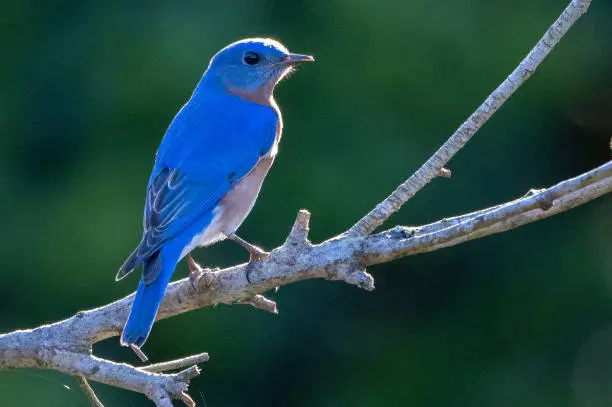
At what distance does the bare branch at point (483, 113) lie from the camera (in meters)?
3.06

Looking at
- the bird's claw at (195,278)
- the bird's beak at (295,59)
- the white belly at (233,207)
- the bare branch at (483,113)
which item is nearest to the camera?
the bare branch at (483,113)

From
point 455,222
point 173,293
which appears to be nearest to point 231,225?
point 173,293

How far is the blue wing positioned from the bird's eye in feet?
0.57

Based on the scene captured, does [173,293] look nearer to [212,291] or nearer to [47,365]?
[212,291]

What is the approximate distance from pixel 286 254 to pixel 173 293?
1.97ft

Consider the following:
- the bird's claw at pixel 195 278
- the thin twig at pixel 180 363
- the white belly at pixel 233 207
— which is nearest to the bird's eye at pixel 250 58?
the white belly at pixel 233 207

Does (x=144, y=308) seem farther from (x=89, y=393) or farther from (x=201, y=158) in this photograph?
(x=201, y=158)

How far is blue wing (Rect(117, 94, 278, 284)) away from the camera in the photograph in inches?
163

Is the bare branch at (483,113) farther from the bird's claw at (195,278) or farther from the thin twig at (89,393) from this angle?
the thin twig at (89,393)

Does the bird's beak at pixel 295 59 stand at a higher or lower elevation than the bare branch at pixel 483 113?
higher

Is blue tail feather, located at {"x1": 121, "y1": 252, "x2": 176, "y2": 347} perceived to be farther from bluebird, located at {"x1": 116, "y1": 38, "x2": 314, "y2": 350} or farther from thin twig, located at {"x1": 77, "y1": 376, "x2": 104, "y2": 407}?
thin twig, located at {"x1": 77, "y1": 376, "x2": 104, "y2": 407}

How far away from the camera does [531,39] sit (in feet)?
22.0

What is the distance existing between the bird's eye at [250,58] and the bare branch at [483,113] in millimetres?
1704

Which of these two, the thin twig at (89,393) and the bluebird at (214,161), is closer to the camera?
the thin twig at (89,393)
